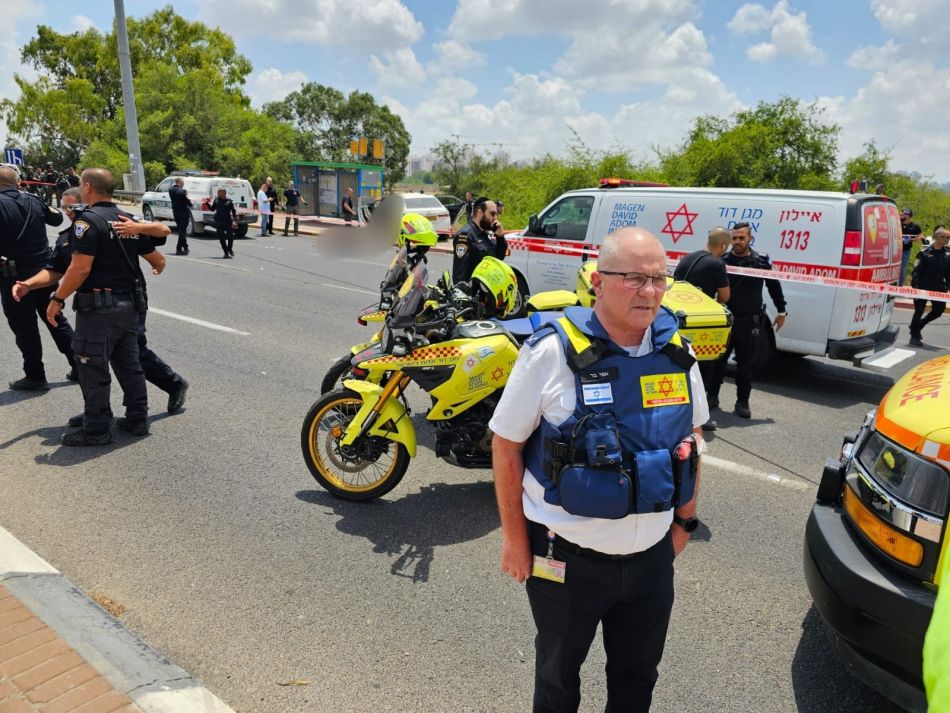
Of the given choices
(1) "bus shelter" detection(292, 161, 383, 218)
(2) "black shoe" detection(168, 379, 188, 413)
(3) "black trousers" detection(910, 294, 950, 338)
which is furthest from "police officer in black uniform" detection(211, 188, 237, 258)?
(3) "black trousers" detection(910, 294, 950, 338)

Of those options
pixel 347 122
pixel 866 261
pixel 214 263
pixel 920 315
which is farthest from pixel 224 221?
pixel 347 122

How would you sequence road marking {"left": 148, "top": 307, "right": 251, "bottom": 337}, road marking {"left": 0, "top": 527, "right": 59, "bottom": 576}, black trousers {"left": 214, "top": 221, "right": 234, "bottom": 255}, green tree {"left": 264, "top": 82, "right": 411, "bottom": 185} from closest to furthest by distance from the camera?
1. road marking {"left": 0, "top": 527, "right": 59, "bottom": 576}
2. road marking {"left": 148, "top": 307, "right": 251, "bottom": 337}
3. black trousers {"left": 214, "top": 221, "right": 234, "bottom": 255}
4. green tree {"left": 264, "top": 82, "right": 411, "bottom": 185}

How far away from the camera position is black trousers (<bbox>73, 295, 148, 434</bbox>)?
5.00 meters

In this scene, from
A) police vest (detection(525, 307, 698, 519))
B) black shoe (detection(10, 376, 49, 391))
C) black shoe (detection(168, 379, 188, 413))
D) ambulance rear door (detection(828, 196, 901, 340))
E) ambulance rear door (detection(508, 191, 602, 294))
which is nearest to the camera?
police vest (detection(525, 307, 698, 519))

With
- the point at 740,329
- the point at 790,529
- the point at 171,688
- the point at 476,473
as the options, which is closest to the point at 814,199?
the point at 740,329

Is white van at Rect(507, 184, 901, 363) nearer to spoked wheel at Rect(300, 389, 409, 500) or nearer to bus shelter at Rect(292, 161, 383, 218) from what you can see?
spoked wheel at Rect(300, 389, 409, 500)

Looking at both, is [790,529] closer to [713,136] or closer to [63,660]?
[63,660]

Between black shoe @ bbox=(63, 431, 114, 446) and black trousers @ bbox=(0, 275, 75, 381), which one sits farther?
black trousers @ bbox=(0, 275, 75, 381)

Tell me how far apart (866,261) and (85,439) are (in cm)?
736

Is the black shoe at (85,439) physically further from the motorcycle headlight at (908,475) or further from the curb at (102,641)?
the motorcycle headlight at (908,475)

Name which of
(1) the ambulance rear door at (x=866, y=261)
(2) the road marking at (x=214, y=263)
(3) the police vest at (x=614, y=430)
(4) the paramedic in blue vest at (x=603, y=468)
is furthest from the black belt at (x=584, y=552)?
(2) the road marking at (x=214, y=263)

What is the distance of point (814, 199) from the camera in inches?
290

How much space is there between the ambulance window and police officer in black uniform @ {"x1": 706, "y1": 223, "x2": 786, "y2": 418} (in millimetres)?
3241

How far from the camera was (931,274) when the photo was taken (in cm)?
1059
